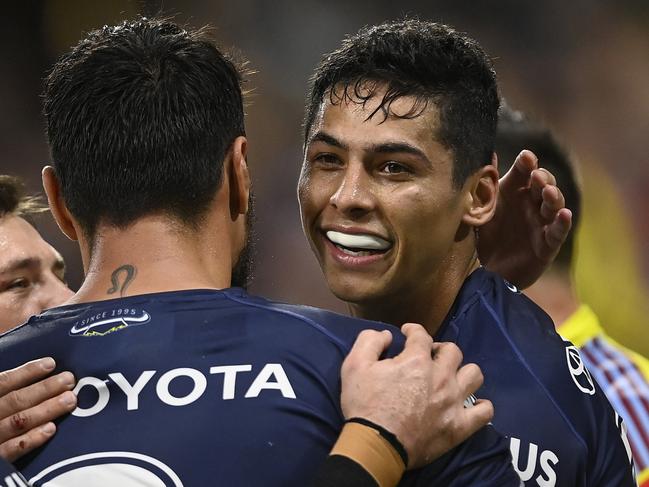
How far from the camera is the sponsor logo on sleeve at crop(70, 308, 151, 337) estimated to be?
181cm

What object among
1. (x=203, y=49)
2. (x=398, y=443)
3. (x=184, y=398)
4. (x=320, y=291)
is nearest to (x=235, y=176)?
(x=203, y=49)

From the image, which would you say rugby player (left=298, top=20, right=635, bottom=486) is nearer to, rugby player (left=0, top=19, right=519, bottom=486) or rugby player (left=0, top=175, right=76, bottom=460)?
rugby player (left=0, top=19, right=519, bottom=486)

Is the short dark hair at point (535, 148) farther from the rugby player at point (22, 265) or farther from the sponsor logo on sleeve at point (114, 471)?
the sponsor logo on sleeve at point (114, 471)

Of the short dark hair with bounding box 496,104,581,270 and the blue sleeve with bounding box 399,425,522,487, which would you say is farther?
the short dark hair with bounding box 496,104,581,270

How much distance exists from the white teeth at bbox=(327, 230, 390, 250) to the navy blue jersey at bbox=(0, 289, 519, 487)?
28.4 inches

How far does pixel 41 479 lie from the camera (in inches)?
69.0

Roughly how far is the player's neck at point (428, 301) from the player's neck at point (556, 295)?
2.33m

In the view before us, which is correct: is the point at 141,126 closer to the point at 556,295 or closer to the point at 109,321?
the point at 109,321

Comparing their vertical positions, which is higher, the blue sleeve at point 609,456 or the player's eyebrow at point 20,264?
the player's eyebrow at point 20,264

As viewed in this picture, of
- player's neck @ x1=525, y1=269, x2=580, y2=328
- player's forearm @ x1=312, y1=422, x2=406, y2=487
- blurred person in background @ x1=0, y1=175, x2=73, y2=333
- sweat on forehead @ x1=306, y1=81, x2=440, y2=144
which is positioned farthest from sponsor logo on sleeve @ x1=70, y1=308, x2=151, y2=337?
player's neck @ x1=525, y1=269, x2=580, y2=328

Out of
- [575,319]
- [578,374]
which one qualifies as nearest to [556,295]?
[575,319]

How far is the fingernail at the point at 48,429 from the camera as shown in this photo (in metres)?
1.77

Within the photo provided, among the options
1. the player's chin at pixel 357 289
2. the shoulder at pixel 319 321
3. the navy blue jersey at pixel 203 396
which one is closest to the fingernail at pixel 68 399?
the navy blue jersey at pixel 203 396

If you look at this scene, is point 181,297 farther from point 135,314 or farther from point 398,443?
point 398,443
